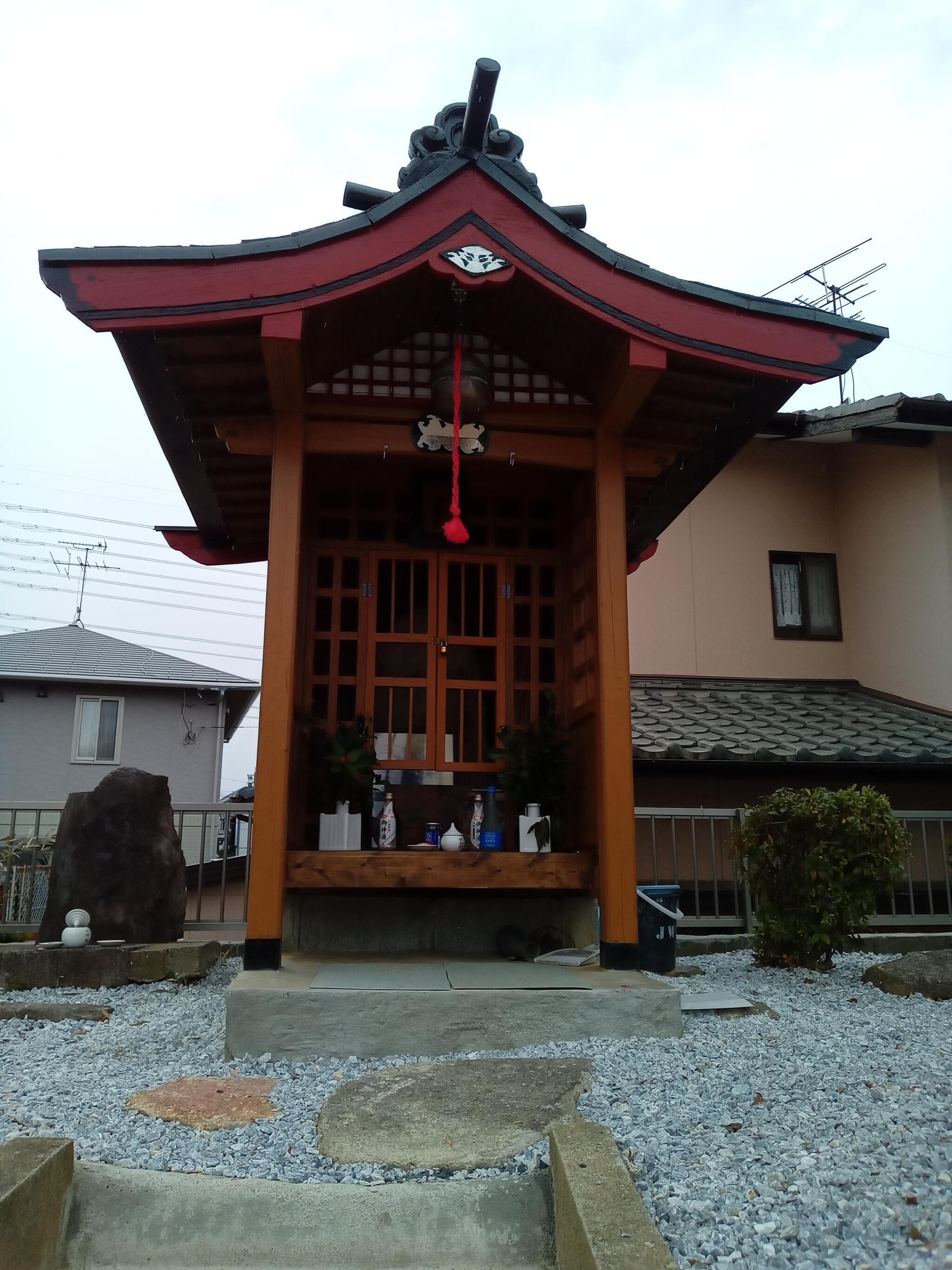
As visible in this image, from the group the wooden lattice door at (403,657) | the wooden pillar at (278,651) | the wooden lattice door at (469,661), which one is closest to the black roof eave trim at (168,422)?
the wooden pillar at (278,651)

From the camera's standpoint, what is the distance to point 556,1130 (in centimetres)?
288

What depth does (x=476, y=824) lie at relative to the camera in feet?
19.5

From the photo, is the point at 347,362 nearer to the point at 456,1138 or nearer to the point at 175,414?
the point at 175,414

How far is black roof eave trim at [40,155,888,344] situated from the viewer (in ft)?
16.1

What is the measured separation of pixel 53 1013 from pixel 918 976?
4853 mm

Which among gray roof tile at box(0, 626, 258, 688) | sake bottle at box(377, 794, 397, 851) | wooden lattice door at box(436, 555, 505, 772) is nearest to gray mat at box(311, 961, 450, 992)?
sake bottle at box(377, 794, 397, 851)

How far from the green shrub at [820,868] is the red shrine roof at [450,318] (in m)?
2.45

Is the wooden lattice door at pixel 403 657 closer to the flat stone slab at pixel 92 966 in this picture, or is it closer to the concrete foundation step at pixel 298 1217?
the flat stone slab at pixel 92 966

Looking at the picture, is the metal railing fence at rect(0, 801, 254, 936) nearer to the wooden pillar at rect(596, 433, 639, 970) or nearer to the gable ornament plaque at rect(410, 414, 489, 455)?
the wooden pillar at rect(596, 433, 639, 970)

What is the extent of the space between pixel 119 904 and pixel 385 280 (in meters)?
4.34

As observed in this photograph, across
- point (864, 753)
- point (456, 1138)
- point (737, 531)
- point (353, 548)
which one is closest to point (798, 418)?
point (737, 531)

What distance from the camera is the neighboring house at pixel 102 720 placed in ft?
61.1

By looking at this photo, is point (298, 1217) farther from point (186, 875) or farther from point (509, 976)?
point (186, 875)

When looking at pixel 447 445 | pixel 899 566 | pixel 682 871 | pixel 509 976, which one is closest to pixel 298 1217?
pixel 509 976
